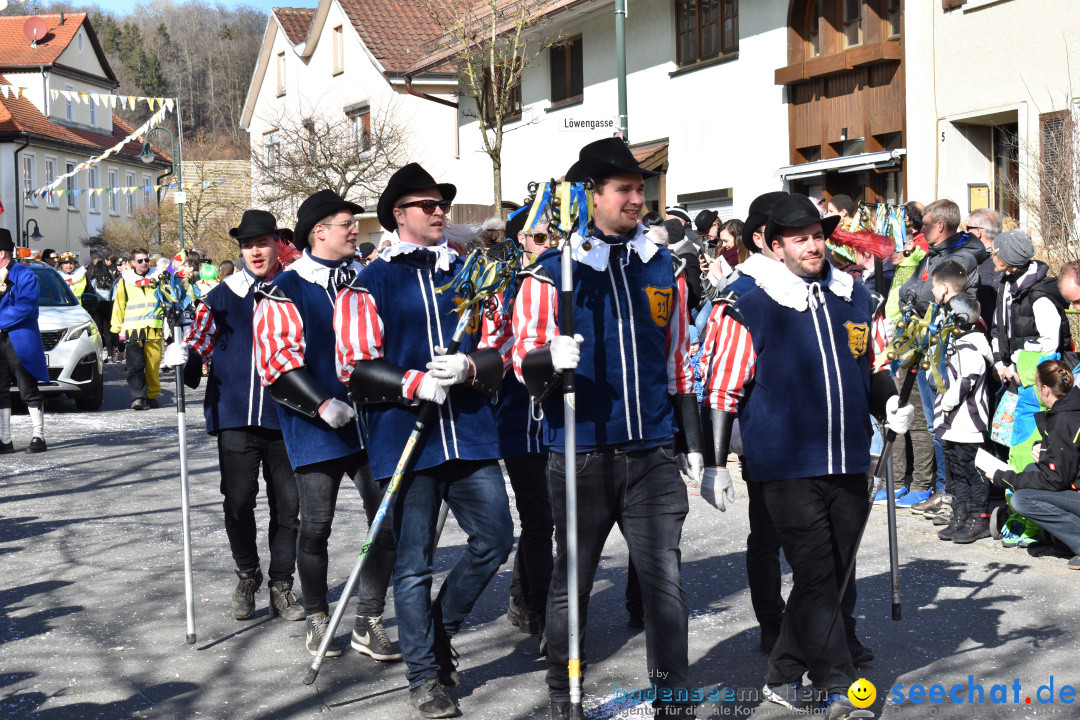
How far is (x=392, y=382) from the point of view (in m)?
4.84

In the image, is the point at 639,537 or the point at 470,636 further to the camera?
the point at 470,636

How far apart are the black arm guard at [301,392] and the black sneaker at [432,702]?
51.5 inches

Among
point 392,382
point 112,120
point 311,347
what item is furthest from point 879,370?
point 112,120

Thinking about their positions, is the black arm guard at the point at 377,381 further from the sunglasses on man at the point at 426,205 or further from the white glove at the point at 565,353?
the white glove at the point at 565,353

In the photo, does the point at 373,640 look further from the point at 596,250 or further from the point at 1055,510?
the point at 1055,510

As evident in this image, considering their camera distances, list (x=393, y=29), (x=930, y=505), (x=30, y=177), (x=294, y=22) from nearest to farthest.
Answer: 1. (x=930, y=505)
2. (x=393, y=29)
3. (x=294, y=22)
4. (x=30, y=177)

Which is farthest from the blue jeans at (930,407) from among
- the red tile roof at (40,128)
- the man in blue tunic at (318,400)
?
the red tile roof at (40,128)

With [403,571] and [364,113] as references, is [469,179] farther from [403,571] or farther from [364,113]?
[403,571]

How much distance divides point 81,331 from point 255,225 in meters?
10.3

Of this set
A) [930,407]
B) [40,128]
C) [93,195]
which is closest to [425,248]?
[930,407]

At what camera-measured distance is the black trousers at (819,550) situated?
4648 mm

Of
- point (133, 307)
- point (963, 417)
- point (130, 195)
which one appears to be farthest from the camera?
point (130, 195)

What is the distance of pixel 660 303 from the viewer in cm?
470

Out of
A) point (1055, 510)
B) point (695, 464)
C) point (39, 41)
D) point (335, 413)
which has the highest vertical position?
point (39, 41)
